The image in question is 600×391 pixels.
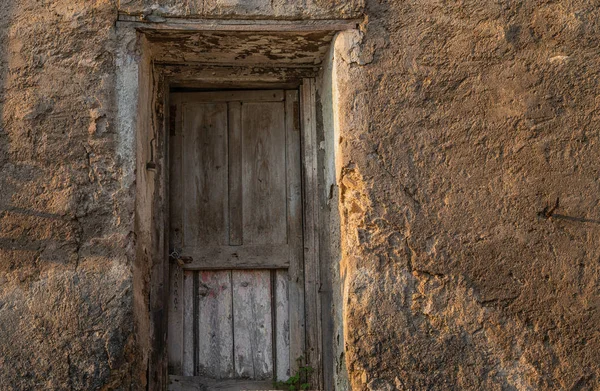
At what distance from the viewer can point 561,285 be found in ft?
10.3

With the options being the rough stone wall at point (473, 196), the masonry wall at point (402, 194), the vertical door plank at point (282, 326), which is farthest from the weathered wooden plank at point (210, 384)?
the rough stone wall at point (473, 196)

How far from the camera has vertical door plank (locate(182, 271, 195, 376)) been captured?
12.4ft

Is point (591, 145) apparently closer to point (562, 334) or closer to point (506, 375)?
A: point (562, 334)

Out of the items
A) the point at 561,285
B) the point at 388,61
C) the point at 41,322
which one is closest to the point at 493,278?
the point at 561,285

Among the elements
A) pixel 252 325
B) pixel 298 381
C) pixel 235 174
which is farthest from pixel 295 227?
pixel 298 381

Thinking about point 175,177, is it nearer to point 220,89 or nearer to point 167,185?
point 167,185

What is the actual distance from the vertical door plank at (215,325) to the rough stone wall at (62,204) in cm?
74

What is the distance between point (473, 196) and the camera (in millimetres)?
3211

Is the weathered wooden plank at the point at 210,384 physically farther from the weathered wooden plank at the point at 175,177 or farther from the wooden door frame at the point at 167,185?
the weathered wooden plank at the point at 175,177

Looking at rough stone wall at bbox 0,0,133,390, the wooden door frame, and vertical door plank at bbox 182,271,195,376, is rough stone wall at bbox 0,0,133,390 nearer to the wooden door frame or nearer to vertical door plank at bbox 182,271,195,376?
the wooden door frame

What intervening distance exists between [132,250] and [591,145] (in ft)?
7.01

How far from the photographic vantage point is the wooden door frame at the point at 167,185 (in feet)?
11.5

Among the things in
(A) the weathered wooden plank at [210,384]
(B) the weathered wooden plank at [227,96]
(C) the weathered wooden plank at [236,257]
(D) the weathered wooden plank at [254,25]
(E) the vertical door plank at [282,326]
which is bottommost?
(A) the weathered wooden plank at [210,384]

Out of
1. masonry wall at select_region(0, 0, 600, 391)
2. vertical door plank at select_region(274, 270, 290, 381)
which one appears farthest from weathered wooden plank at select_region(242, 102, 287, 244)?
masonry wall at select_region(0, 0, 600, 391)
